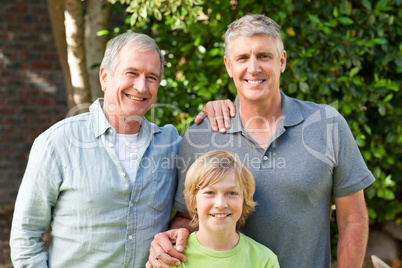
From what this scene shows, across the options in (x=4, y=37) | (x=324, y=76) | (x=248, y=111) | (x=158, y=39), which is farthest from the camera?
(x=4, y=37)

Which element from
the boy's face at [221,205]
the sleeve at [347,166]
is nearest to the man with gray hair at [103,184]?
the boy's face at [221,205]

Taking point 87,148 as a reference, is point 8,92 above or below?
above

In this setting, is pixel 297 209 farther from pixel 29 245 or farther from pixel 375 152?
pixel 375 152

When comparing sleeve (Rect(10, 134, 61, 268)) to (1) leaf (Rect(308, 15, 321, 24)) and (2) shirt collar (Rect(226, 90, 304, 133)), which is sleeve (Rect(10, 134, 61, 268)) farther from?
(1) leaf (Rect(308, 15, 321, 24))

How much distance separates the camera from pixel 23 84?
573 cm

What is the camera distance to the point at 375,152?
3707 millimetres

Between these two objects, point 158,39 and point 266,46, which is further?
point 158,39

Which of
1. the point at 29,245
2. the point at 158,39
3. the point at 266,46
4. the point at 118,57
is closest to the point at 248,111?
the point at 266,46

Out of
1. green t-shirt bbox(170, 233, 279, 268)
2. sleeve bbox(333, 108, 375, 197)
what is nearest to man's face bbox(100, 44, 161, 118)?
green t-shirt bbox(170, 233, 279, 268)

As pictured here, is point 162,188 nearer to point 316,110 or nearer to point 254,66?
point 254,66

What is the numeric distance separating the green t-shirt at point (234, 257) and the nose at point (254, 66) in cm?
77

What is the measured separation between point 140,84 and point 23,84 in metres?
3.95

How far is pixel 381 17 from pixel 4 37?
13.7 ft

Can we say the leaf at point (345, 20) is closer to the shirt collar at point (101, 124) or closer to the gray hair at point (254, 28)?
the gray hair at point (254, 28)
